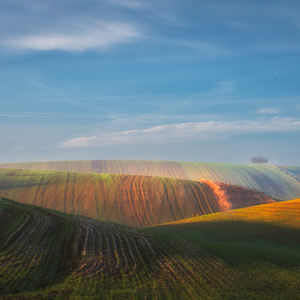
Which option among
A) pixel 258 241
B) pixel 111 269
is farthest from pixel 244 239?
pixel 111 269

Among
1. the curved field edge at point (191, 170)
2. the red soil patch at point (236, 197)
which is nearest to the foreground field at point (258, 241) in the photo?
the red soil patch at point (236, 197)

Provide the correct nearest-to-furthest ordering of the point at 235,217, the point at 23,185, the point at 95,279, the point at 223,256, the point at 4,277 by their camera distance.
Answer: the point at 4,277 → the point at 95,279 → the point at 223,256 → the point at 235,217 → the point at 23,185

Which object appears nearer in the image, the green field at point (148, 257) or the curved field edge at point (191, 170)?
the green field at point (148, 257)

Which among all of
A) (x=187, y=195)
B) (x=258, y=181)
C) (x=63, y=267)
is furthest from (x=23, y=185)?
(x=258, y=181)

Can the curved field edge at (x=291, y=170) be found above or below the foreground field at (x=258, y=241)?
above

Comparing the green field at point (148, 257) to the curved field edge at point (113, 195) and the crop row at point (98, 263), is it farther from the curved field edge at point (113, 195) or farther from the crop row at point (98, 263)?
the curved field edge at point (113, 195)

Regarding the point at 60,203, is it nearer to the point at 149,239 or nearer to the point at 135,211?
the point at 135,211
